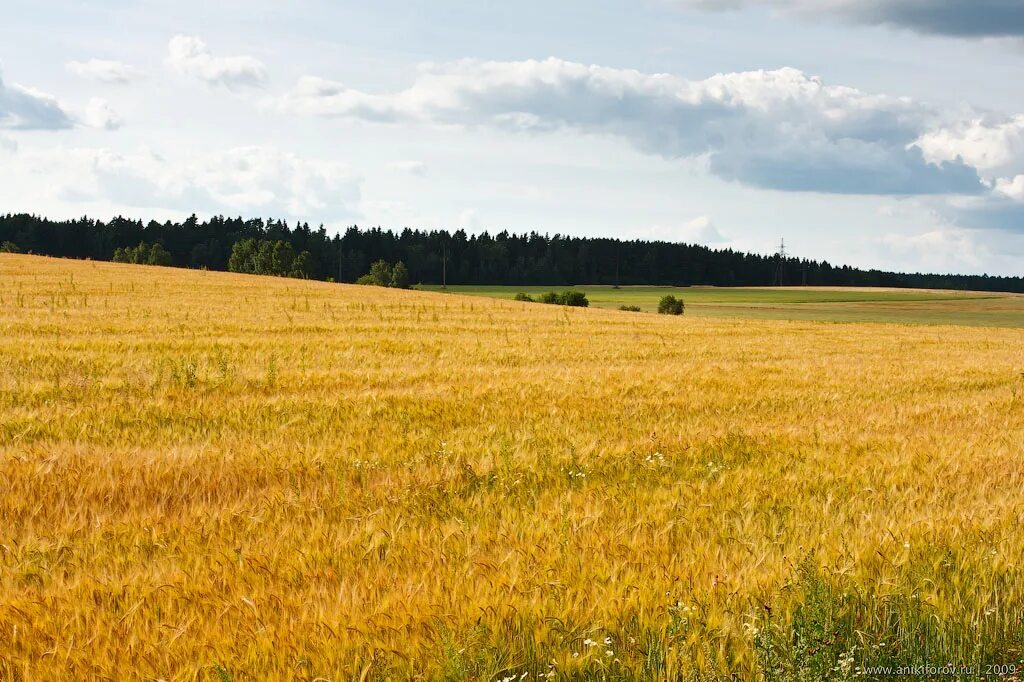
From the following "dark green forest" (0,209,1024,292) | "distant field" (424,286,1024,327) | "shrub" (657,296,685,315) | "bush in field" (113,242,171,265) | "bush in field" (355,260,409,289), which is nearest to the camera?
"shrub" (657,296,685,315)

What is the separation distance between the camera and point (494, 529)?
464 cm

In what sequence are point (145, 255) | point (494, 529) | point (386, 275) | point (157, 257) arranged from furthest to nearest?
point (386, 275)
point (145, 255)
point (157, 257)
point (494, 529)

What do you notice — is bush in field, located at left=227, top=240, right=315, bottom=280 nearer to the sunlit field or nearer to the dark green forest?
the dark green forest

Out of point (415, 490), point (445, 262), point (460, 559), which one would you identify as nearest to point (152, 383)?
point (415, 490)

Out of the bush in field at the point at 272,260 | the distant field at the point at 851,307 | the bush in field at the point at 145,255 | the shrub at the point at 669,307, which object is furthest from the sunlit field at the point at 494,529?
the bush in field at the point at 145,255

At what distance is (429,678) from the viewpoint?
3084 millimetres

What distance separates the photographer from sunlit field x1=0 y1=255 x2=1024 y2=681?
10.8 ft

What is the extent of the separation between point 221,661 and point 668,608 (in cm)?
192

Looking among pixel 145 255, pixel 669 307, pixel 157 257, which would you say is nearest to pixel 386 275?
pixel 157 257

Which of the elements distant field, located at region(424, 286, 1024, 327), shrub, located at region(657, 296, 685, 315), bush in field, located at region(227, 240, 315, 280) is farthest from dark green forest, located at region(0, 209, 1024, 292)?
shrub, located at region(657, 296, 685, 315)

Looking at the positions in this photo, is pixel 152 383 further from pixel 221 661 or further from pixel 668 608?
pixel 668 608

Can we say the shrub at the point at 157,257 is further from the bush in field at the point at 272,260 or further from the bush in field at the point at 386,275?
the bush in field at the point at 386,275

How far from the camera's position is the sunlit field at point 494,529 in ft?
10.8

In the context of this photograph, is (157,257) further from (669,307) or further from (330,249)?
(669,307)
